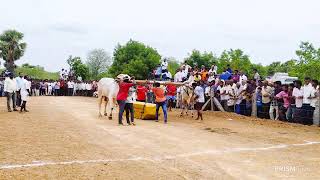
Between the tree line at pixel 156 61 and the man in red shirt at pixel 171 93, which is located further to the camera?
the tree line at pixel 156 61

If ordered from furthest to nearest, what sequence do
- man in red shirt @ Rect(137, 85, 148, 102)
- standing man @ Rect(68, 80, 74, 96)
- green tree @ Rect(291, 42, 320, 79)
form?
1. green tree @ Rect(291, 42, 320, 79)
2. standing man @ Rect(68, 80, 74, 96)
3. man in red shirt @ Rect(137, 85, 148, 102)

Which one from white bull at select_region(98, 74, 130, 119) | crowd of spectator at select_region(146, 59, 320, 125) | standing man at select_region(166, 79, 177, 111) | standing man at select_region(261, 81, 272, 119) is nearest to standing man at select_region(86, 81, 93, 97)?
crowd of spectator at select_region(146, 59, 320, 125)

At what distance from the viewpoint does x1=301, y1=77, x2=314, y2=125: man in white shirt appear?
17109 mm

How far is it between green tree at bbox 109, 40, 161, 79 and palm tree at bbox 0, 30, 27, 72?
56.9 feet

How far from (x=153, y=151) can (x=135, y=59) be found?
47086mm

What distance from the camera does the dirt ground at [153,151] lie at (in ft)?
27.8

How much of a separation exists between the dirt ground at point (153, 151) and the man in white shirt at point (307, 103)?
0.86 metres

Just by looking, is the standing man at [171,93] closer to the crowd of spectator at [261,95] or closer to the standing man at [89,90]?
the crowd of spectator at [261,95]

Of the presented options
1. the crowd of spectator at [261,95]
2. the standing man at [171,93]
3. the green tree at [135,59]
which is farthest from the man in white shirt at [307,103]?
the green tree at [135,59]

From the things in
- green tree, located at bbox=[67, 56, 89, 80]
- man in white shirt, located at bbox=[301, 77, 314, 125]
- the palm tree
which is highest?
the palm tree

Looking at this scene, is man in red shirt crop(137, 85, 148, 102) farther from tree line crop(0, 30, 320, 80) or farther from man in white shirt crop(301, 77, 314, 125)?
tree line crop(0, 30, 320, 80)

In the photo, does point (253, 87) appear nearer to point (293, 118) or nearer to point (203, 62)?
point (293, 118)

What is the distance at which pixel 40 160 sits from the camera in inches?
366

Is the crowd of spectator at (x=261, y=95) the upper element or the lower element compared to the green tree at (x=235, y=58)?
lower
